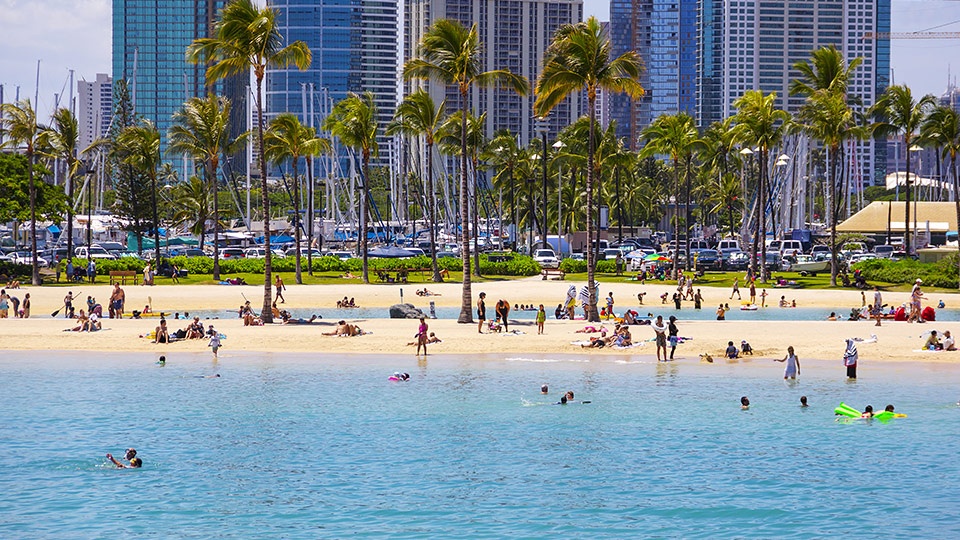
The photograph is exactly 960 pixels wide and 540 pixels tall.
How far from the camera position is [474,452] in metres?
24.4

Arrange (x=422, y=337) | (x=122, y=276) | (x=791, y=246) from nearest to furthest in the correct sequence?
(x=422, y=337)
(x=122, y=276)
(x=791, y=246)

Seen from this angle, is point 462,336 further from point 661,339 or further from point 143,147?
point 143,147

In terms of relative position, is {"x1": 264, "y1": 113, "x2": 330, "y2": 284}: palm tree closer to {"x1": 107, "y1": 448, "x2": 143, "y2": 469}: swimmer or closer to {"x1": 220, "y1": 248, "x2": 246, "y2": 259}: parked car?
{"x1": 220, "y1": 248, "x2": 246, "y2": 259}: parked car

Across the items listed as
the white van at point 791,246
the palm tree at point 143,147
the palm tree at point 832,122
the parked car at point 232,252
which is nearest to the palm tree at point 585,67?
the palm tree at point 832,122

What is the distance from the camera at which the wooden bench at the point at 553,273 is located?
69188mm

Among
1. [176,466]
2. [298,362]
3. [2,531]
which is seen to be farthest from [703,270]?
[2,531]

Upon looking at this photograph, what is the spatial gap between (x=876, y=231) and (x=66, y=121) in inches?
3141

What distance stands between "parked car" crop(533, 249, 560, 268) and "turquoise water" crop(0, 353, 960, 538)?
131 ft

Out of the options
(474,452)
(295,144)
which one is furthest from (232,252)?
(474,452)

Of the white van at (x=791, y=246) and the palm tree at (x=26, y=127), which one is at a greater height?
the palm tree at (x=26, y=127)

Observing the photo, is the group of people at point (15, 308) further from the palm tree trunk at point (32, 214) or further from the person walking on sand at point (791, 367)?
the person walking on sand at point (791, 367)

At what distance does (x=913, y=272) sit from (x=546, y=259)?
24908mm

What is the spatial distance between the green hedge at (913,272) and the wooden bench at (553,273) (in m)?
17.8

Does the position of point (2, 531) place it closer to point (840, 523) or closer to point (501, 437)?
point (501, 437)
